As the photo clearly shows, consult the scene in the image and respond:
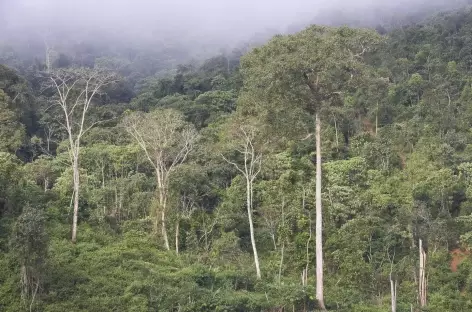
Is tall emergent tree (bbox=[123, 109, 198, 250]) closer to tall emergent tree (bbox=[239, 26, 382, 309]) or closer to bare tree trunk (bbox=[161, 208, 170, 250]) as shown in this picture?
bare tree trunk (bbox=[161, 208, 170, 250])

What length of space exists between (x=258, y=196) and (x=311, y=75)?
1176 cm

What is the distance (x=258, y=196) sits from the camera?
82.4 feet

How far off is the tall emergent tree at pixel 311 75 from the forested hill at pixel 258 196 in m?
0.04

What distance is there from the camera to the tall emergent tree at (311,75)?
13680 millimetres

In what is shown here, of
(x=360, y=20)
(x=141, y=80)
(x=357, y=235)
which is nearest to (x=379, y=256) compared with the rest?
(x=357, y=235)

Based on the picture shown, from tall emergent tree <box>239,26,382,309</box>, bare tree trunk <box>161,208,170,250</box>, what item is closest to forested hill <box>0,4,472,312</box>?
tall emergent tree <box>239,26,382,309</box>

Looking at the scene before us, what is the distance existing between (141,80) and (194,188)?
155ft

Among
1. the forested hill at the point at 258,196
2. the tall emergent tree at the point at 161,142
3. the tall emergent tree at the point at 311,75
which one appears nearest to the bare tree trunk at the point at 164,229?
the tall emergent tree at the point at 161,142

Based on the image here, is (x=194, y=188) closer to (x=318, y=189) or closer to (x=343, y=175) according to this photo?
(x=343, y=175)

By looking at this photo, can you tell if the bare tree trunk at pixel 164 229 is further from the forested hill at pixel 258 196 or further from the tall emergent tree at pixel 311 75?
the tall emergent tree at pixel 311 75

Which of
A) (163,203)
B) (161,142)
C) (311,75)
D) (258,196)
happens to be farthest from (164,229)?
(311,75)

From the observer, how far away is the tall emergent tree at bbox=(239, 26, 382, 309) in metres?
13.7

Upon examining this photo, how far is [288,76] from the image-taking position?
544 inches

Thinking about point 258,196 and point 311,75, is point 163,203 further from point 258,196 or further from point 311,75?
point 311,75
